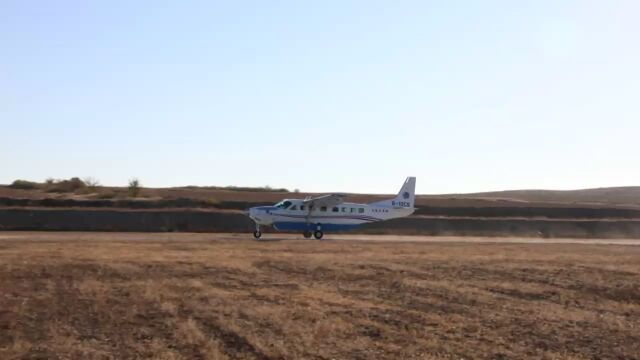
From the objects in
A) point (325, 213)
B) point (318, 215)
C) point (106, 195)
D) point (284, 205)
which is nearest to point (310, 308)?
point (284, 205)

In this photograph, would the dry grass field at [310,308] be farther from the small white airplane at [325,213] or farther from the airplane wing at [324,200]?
the airplane wing at [324,200]

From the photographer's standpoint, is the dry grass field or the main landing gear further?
the main landing gear

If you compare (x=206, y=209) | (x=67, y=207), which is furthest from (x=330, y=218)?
(x=67, y=207)

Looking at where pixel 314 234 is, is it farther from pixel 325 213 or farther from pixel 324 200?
pixel 324 200

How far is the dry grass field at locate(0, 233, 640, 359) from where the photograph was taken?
10.7 meters

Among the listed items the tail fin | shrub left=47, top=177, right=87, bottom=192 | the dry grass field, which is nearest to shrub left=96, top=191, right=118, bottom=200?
→ shrub left=47, top=177, right=87, bottom=192

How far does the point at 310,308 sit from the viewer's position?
563 inches

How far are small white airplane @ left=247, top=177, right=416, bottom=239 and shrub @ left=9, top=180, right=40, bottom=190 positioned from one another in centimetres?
3760

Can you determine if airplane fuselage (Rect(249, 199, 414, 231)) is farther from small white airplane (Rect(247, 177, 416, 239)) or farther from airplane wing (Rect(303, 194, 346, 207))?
airplane wing (Rect(303, 194, 346, 207))

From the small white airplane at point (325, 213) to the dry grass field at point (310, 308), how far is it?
2250cm

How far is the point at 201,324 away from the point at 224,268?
31.2 ft

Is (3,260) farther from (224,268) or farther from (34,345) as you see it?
(34,345)

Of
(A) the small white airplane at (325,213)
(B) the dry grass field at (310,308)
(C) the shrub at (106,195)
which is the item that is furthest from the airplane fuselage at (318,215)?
(B) the dry grass field at (310,308)

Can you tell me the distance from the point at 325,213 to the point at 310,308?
35020 mm
